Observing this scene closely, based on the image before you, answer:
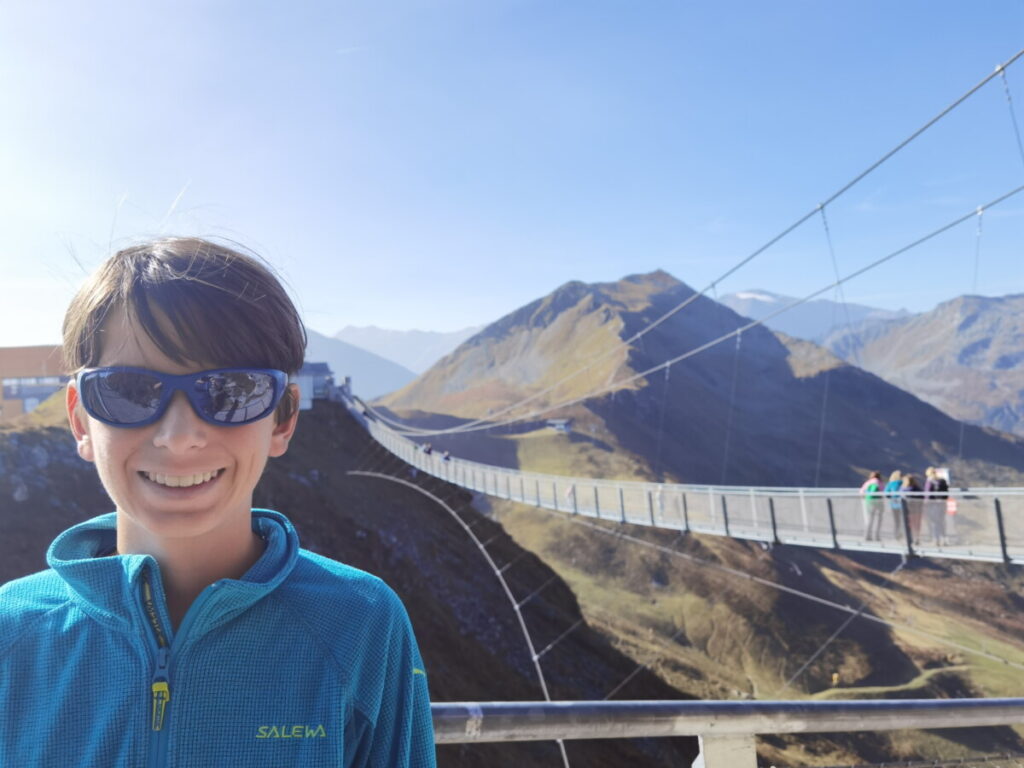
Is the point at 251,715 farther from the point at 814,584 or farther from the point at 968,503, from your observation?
the point at 814,584

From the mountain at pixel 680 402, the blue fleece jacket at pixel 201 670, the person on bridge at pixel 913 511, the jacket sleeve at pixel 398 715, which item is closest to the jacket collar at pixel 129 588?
the blue fleece jacket at pixel 201 670

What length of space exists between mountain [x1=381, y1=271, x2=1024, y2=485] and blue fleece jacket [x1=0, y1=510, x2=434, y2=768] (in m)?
63.1

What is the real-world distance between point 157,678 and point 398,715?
356mm

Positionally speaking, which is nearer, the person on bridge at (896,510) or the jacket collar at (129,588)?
the jacket collar at (129,588)

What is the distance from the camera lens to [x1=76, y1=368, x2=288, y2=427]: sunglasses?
100cm

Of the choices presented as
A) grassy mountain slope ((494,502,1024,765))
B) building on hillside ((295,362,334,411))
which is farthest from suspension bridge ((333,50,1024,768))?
grassy mountain slope ((494,502,1024,765))

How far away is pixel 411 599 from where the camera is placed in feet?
58.9

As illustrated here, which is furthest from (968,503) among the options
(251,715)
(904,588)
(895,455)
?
(895,455)

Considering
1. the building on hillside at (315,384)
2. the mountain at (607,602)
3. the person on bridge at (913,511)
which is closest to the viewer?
the person on bridge at (913,511)

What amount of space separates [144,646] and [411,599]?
1785 centimetres

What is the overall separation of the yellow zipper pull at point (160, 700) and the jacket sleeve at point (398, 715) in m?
0.27

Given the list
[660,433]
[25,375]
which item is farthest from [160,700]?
[660,433]

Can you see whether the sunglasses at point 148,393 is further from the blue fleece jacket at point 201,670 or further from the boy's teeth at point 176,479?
the blue fleece jacket at point 201,670

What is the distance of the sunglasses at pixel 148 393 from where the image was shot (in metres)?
1.00
